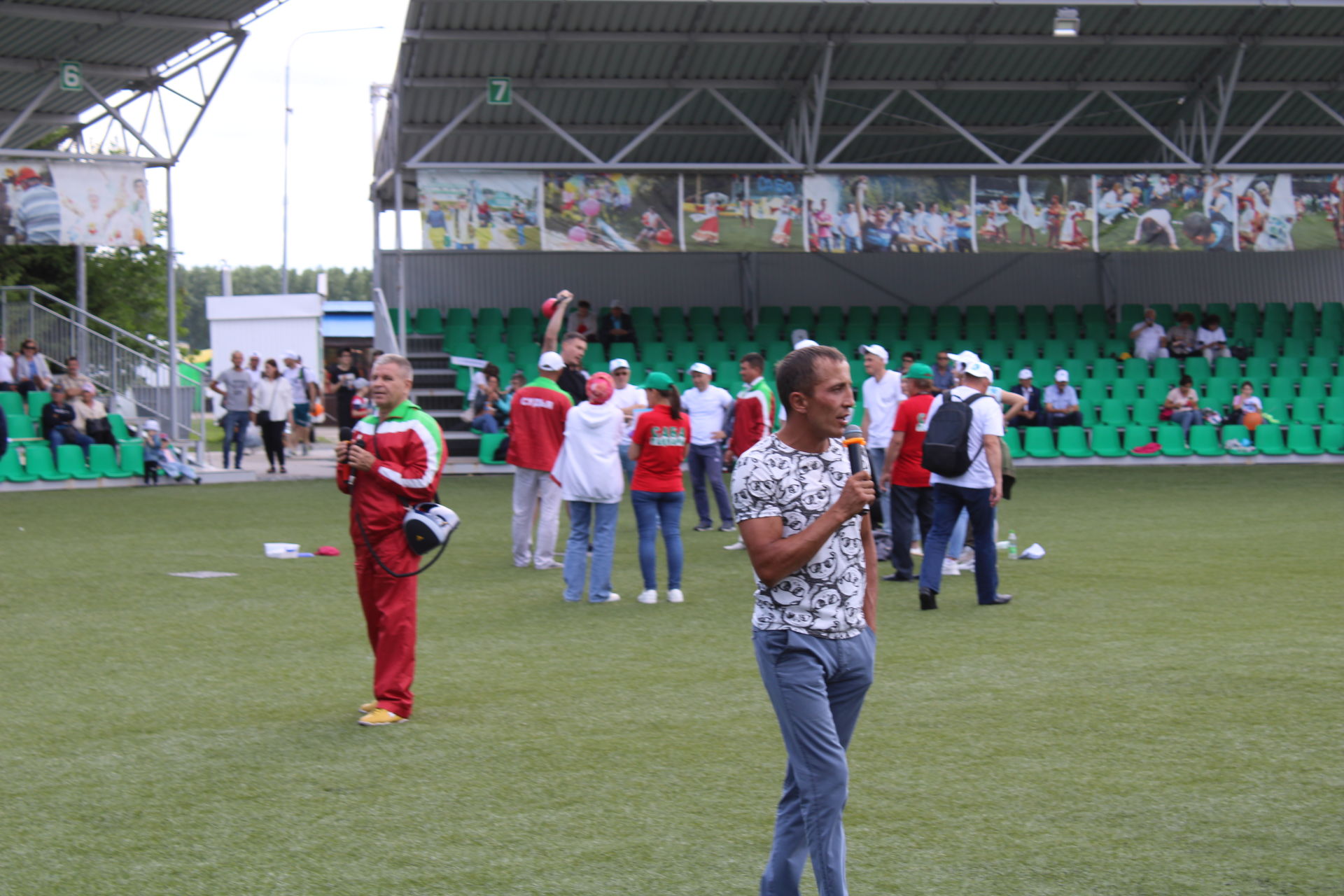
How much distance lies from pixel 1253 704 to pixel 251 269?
518ft

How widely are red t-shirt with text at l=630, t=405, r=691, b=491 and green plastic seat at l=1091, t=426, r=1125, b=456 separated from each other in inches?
579

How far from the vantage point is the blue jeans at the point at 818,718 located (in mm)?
3480

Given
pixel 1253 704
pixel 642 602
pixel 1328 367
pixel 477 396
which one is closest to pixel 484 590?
pixel 642 602

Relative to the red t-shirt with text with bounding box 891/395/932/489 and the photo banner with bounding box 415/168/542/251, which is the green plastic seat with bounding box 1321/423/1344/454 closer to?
the photo banner with bounding box 415/168/542/251

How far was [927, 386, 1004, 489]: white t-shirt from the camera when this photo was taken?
9.05 meters

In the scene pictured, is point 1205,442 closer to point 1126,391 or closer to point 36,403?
point 1126,391

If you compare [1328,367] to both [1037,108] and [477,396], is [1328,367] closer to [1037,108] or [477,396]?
[1037,108]

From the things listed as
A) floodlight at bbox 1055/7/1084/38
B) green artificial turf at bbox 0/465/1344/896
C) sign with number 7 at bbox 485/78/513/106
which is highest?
floodlight at bbox 1055/7/1084/38

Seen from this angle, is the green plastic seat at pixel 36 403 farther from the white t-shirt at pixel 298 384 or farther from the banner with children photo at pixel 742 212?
the banner with children photo at pixel 742 212

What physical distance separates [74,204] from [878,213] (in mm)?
12780

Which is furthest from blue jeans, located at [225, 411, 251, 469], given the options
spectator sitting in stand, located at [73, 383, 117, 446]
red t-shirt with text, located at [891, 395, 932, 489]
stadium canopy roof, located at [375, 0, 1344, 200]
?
red t-shirt with text, located at [891, 395, 932, 489]

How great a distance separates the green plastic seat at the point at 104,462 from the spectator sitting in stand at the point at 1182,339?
743 inches

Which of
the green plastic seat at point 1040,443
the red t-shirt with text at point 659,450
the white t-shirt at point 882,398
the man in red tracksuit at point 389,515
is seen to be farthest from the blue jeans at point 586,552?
the green plastic seat at point 1040,443

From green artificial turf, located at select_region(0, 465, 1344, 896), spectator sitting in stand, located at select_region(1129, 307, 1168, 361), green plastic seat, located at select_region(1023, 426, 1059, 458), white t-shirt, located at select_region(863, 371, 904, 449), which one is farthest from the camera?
spectator sitting in stand, located at select_region(1129, 307, 1168, 361)
